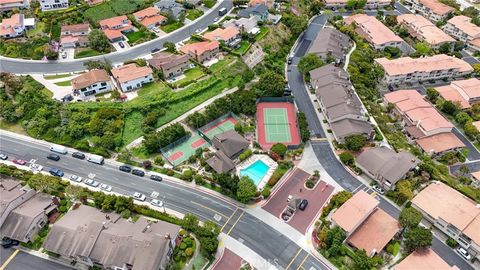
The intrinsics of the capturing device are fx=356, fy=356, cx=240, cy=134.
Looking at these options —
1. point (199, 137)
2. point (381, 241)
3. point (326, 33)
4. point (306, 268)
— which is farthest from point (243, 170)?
point (326, 33)

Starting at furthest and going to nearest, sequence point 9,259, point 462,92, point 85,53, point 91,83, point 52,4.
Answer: point 52,4
point 85,53
point 462,92
point 91,83
point 9,259

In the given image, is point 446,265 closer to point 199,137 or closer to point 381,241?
point 381,241

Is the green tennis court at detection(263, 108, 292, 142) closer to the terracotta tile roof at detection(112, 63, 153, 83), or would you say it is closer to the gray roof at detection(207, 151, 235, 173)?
the gray roof at detection(207, 151, 235, 173)

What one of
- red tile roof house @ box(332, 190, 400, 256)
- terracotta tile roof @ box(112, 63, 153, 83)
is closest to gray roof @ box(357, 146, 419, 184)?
red tile roof house @ box(332, 190, 400, 256)

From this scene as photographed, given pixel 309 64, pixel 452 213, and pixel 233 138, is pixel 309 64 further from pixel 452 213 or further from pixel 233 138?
pixel 452 213

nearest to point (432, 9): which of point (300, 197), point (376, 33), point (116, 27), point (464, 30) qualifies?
point (464, 30)

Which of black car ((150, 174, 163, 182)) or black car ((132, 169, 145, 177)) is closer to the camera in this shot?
black car ((150, 174, 163, 182))
